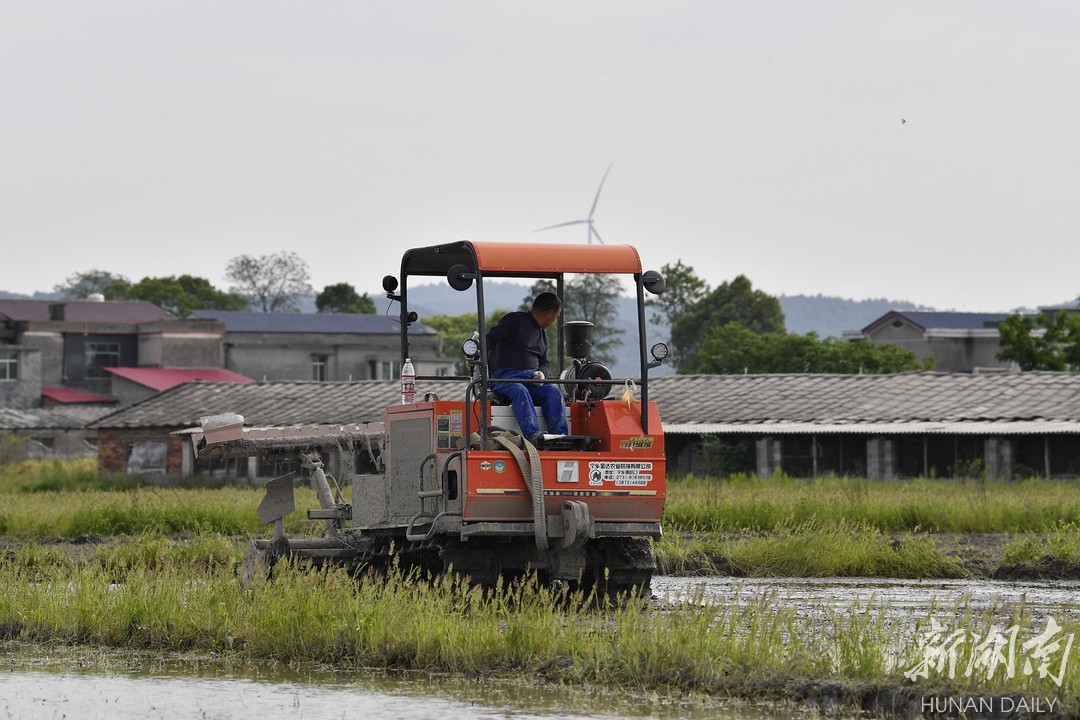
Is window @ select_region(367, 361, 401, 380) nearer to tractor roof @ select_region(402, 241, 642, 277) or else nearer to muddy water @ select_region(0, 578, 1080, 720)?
tractor roof @ select_region(402, 241, 642, 277)

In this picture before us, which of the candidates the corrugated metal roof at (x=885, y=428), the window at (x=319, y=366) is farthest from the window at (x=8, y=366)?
the corrugated metal roof at (x=885, y=428)

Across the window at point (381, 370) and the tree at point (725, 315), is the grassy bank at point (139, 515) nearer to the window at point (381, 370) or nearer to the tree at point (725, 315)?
the window at point (381, 370)

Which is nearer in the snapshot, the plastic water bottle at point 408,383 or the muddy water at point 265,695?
the muddy water at point 265,695

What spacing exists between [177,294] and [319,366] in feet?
110

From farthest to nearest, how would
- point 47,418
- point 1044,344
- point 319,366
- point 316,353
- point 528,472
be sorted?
point 319,366, point 316,353, point 47,418, point 1044,344, point 528,472

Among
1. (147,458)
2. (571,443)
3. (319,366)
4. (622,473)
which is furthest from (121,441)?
(622,473)

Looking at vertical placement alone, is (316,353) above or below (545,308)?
above

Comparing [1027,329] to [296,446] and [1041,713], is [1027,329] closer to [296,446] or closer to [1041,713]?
[296,446]

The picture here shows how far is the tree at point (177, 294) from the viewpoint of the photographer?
115m

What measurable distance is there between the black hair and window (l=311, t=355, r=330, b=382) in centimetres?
7010

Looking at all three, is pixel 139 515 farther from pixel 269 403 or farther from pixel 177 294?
pixel 177 294

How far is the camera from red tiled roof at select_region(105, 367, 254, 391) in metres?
77.9

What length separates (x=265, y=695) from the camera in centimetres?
1180

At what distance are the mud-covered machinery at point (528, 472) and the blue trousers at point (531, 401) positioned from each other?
15 centimetres
